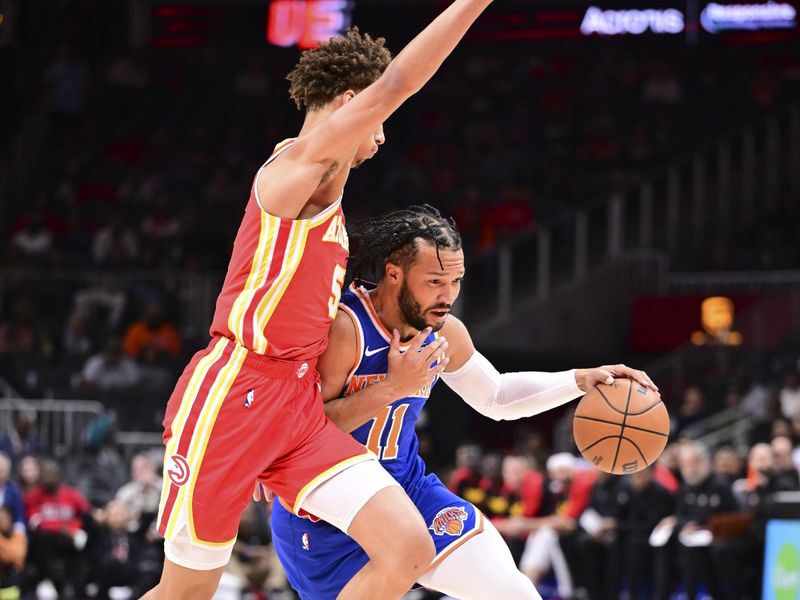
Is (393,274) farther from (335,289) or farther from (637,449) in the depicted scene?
(637,449)

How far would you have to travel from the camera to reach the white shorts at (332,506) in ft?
15.2

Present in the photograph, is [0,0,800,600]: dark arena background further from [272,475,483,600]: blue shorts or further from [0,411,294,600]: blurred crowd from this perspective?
[272,475,483,600]: blue shorts

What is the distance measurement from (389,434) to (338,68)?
1.34 m

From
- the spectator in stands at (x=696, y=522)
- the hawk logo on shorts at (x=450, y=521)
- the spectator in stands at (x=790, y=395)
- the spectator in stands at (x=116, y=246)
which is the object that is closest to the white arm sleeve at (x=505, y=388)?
the hawk logo on shorts at (x=450, y=521)

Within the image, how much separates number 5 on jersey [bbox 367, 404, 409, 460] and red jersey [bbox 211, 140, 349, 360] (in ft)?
1.71

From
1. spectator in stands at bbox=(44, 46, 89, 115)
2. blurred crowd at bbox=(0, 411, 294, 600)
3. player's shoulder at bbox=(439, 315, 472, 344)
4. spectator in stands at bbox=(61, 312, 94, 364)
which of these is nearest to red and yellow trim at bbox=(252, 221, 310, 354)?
player's shoulder at bbox=(439, 315, 472, 344)

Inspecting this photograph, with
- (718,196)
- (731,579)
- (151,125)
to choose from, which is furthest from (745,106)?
(731,579)

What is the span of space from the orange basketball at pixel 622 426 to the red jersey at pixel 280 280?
45.3 inches

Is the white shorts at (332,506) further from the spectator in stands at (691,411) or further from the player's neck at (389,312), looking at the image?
the spectator in stands at (691,411)

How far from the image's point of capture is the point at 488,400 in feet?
18.0

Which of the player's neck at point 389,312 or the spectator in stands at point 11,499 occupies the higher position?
the player's neck at point 389,312

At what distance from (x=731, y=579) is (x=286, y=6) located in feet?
34.1

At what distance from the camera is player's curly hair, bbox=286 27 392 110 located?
4.71m

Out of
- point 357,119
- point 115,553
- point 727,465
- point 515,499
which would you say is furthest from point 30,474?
point 357,119
